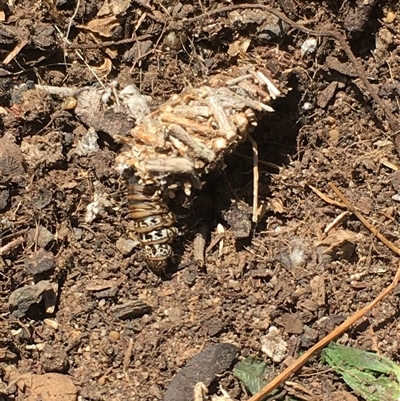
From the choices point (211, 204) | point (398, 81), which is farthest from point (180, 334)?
point (398, 81)

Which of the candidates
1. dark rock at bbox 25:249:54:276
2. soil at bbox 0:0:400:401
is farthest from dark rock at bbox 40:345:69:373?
dark rock at bbox 25:249:54:276

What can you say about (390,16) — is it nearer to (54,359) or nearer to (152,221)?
(152,221)

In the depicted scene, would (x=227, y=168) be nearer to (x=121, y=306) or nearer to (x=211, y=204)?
(x=211, y=204)

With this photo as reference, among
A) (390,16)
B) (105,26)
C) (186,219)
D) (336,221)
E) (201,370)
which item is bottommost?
(201,370)

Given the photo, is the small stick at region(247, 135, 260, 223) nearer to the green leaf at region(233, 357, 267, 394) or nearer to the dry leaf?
the green leaf at region(233, 357, 267, 394)

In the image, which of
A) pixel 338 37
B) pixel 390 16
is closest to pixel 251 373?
pixel 338 37
